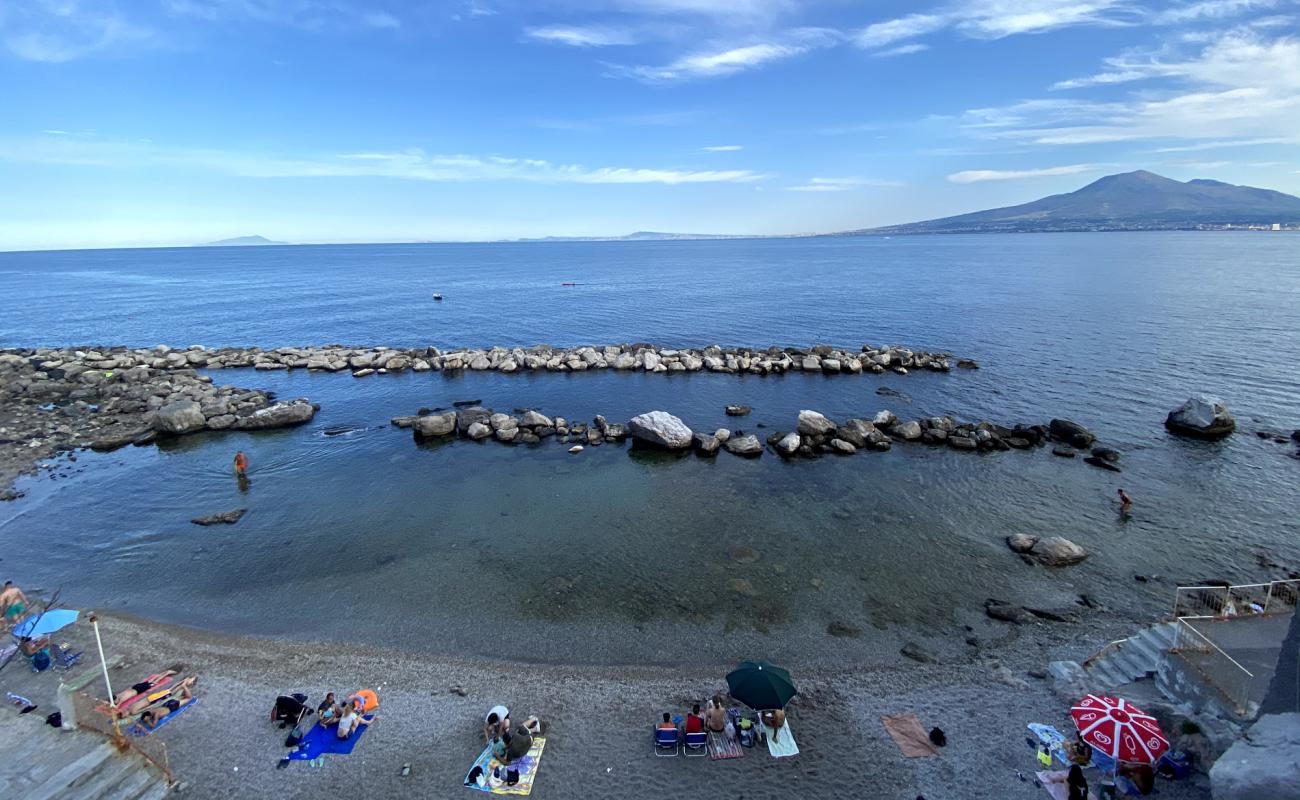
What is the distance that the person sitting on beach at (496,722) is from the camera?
15797 millimetres

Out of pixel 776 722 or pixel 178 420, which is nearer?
pixel 776 722

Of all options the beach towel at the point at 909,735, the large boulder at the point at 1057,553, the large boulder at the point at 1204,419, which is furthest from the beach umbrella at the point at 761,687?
the large boulder at the point at 1204,419

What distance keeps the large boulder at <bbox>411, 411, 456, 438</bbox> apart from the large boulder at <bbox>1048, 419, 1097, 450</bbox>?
4108 centimetres

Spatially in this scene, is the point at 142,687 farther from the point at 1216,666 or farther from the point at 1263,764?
the point at 1216,666

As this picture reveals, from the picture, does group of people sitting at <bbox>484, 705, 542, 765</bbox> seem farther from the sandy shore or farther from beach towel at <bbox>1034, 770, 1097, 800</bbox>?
beach towel at <bbox>1034, 770, 1097, 800</bbox>

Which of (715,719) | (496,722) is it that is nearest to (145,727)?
(496,722)

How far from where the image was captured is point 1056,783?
14.2 meters

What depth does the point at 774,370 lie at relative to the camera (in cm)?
5519

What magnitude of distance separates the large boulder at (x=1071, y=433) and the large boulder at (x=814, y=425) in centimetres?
1445

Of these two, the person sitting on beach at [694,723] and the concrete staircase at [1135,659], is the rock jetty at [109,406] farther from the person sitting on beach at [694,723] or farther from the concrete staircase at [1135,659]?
the concrete staircase at [1135,659]

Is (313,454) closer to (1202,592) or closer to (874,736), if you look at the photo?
(874,736)

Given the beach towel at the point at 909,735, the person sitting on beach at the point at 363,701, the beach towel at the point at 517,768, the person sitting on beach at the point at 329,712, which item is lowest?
the beach towel at the point at 909,735

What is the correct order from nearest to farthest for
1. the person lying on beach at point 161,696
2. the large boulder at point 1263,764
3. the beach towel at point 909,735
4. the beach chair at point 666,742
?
the large boulder at point 1263,764
the beach towel at point 909,735
the beach chair at point 666,742
the person lying on beach at point 161,696

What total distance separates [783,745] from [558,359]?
4657 centimetres
